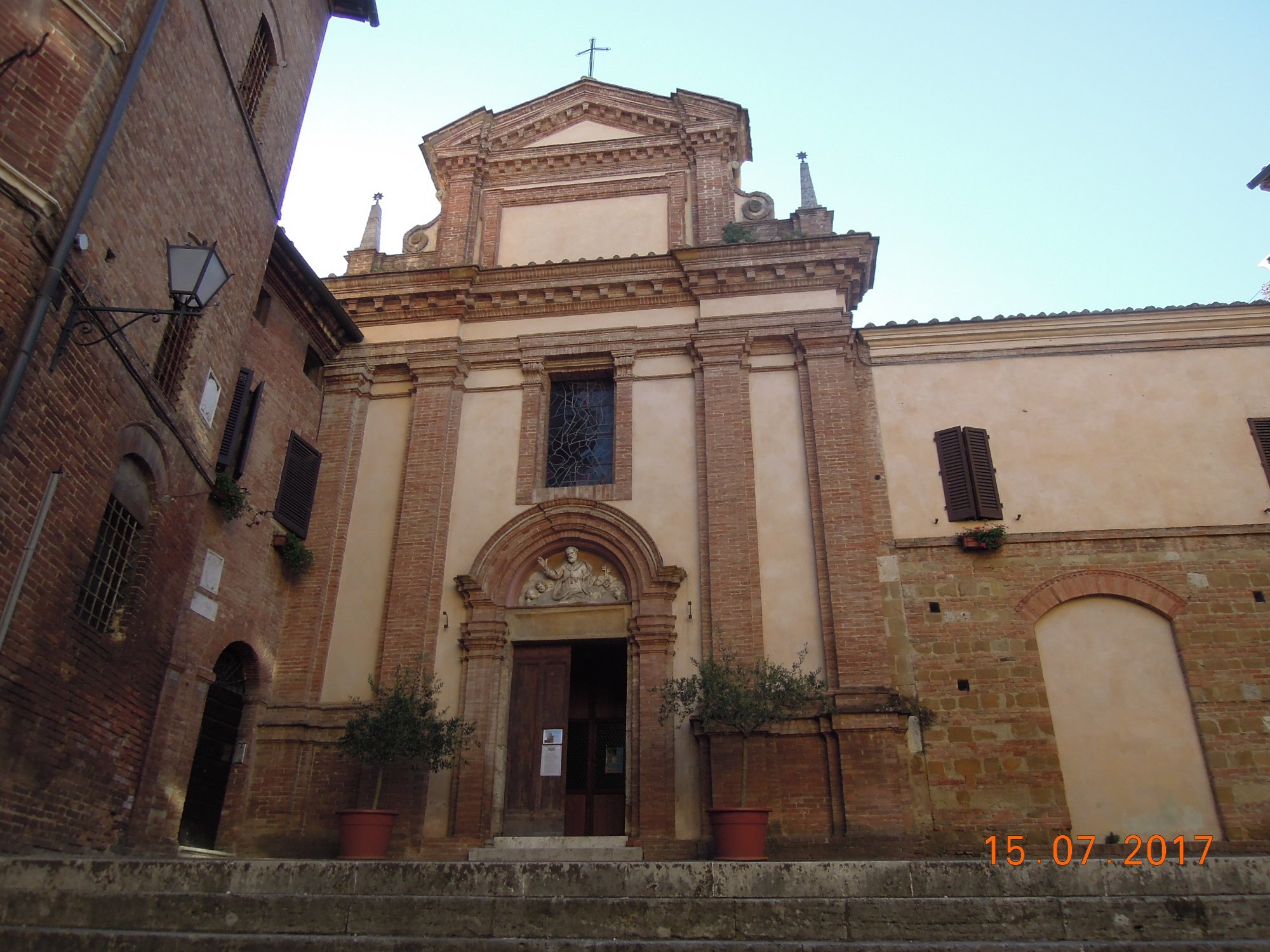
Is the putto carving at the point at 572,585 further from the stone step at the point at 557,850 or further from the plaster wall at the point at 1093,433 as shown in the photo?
the plaster wall at the point at 1093,433

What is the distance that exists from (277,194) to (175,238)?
3.21m

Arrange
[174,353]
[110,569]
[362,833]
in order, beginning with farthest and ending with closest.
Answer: [362,833]
[174,353]
[110,569]

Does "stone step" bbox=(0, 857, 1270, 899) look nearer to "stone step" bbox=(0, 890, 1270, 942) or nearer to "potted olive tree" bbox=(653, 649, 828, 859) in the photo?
"stone step" bbox=(0, 890, 1270, 942)

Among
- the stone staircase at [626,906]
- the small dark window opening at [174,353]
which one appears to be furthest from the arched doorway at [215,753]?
the stone staircase at [626,906]

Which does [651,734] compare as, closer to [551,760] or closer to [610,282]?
[551,760]

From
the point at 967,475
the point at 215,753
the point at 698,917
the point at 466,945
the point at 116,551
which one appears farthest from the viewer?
the point at 967,475

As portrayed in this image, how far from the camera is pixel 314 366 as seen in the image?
15438mm

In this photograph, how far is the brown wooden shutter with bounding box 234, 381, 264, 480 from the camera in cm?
1250

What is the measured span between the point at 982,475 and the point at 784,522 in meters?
2.86

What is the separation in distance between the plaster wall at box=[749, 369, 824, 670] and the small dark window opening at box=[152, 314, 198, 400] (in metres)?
7.50

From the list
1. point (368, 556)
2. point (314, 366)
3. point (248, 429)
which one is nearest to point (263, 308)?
point (314, 366)

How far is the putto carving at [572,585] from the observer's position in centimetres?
1358

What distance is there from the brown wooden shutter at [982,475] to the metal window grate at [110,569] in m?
10.4
